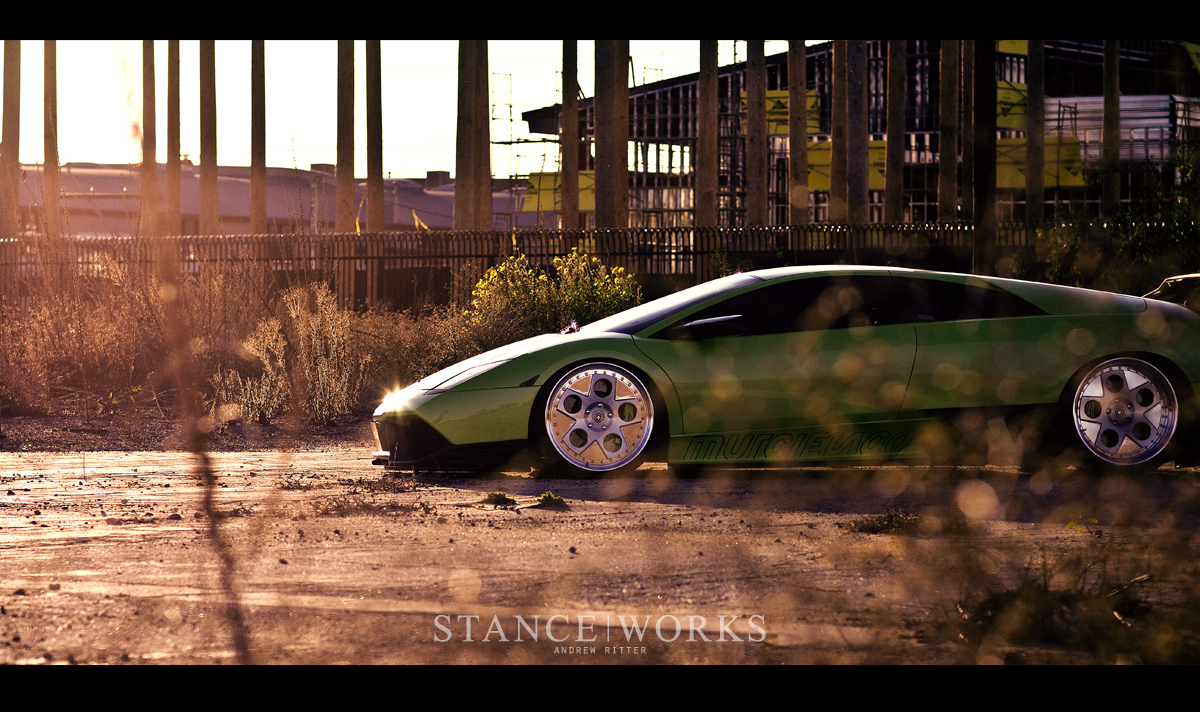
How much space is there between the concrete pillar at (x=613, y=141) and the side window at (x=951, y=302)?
45.2 feet

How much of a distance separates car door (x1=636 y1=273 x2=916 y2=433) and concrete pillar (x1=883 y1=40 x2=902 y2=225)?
2111 centimetres

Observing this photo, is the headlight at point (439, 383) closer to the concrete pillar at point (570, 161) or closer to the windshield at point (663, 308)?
the windshield at point (663, 308)

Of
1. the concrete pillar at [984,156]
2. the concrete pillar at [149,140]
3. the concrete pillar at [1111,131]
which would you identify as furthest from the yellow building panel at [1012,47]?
the concrete pillar at [984,156]

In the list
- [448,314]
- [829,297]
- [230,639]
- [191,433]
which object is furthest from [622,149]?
[230,639]

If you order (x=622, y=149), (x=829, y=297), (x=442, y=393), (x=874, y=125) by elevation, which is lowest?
(x=442, y=393)

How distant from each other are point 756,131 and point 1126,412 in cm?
2012

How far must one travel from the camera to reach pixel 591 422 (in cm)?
696

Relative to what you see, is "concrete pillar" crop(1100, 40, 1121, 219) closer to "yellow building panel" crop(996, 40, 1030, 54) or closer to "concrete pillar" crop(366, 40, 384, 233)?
"yellow building panel" crop(996, 40, 1030, 54)

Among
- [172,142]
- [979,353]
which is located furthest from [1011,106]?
[979,353]

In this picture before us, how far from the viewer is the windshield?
23.7 ft

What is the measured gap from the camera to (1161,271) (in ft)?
54.5

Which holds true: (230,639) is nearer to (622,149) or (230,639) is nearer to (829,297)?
(829,297)

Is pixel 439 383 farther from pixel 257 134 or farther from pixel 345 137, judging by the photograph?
pixel 257 134

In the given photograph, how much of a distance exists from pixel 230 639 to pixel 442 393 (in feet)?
11.2
